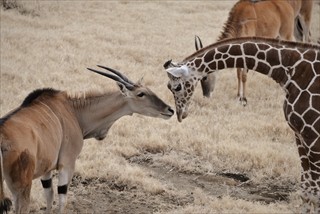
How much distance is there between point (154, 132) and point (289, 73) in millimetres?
3542

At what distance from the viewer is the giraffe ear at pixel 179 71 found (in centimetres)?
627

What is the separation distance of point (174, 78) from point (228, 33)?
5244 mm

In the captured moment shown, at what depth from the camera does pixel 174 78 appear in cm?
636

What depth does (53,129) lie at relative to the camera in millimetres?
6020

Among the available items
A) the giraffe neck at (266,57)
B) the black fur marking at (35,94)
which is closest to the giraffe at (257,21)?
the giraffe neck at (266,57)

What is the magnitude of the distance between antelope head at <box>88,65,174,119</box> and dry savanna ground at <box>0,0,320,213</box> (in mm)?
775

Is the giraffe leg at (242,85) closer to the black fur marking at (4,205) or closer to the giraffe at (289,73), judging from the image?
the giraffe at (289,73)

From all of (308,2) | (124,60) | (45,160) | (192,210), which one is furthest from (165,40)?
(45,160)

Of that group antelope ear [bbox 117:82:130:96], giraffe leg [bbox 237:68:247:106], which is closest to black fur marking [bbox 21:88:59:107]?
antelope ear [bbox 117:82:130:96]

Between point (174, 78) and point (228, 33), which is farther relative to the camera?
point (228, 33)

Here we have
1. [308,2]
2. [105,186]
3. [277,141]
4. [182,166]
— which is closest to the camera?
[105,186]

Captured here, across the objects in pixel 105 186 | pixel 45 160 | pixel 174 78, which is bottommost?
pixel 105 186

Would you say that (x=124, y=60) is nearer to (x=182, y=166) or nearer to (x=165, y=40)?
(x=165, y=40)

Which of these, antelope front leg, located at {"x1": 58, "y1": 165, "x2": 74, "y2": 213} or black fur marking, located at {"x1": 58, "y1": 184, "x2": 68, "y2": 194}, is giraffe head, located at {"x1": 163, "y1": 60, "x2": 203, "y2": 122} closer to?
antelope front leg, located at {"x1": 58, "y1": 165, "x2": 74, "y2": 213}
